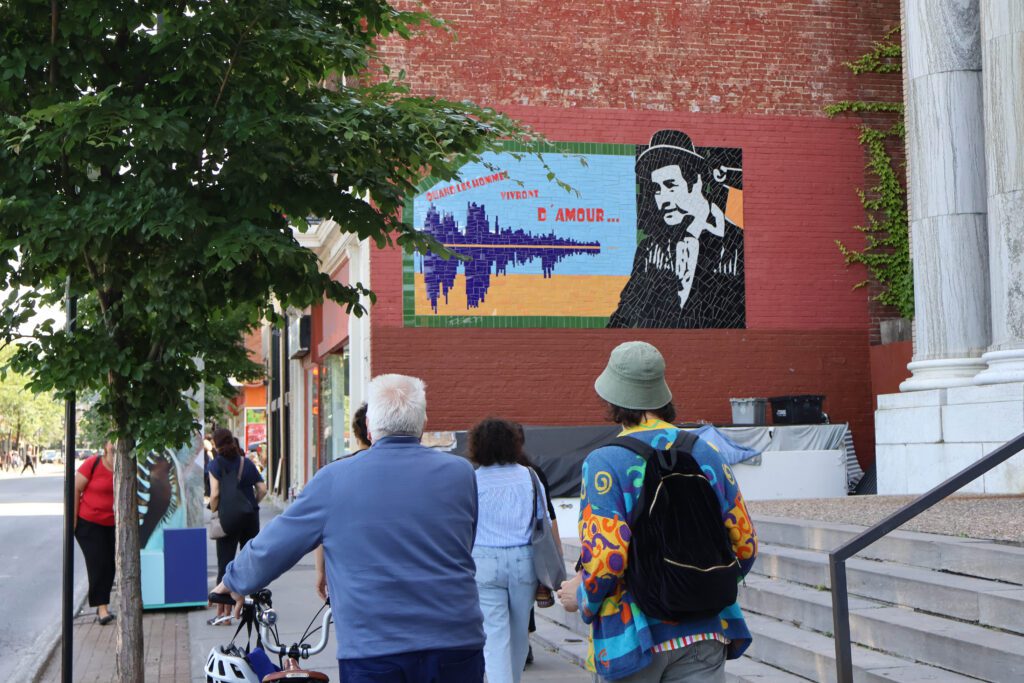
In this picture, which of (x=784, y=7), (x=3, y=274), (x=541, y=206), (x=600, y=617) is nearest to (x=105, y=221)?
(x=3, y=274)

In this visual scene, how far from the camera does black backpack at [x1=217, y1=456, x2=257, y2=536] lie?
A: 41.1 ft

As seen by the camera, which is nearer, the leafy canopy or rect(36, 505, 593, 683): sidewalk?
the leafy canopy

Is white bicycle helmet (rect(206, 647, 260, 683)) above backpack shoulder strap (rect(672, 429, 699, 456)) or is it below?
below

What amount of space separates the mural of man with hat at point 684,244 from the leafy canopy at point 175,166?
12723 millimetres

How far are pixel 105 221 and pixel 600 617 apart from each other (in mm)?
3651

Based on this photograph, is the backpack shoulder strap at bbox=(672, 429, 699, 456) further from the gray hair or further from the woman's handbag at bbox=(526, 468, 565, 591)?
the woman's handbag at bbox=(526, 468, 565, 591)

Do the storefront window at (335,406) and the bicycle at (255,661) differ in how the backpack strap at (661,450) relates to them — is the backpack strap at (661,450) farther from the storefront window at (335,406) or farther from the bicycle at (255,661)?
the storefront window at (335,406)

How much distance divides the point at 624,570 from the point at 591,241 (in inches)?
633

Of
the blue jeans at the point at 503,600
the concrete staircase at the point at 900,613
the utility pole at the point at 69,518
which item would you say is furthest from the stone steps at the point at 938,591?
the utility pole at the point at 69,518

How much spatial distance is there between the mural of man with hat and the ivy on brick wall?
6.90 feet

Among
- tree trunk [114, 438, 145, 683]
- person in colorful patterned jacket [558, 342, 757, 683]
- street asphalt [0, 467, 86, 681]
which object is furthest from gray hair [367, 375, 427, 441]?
street asphalt [0, 467, 86, 681]

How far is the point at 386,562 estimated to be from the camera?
3.93m

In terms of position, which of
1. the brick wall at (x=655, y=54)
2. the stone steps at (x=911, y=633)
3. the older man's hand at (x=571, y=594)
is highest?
the brick wall at (x=655, y=54)

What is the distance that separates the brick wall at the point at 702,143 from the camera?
19.5 m
